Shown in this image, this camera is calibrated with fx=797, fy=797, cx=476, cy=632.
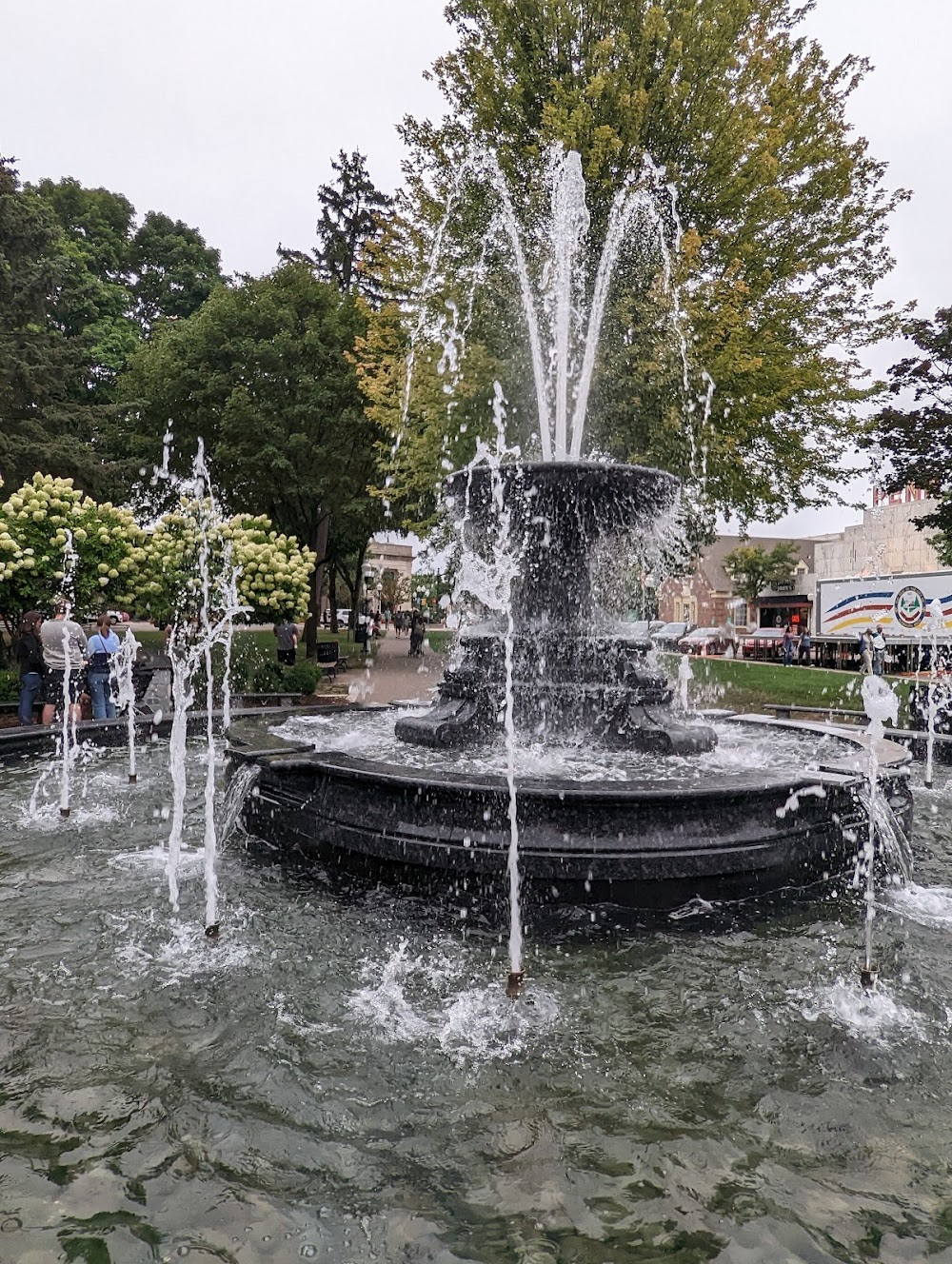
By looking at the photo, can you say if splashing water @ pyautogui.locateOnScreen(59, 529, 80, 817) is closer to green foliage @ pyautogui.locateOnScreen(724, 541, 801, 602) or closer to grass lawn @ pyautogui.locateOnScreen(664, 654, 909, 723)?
grass lawn @ pyautogui.locateOnScreen(664, 654, 909, 723)

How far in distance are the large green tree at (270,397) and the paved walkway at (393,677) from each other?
9.59 ft

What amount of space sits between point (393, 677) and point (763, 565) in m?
46.0

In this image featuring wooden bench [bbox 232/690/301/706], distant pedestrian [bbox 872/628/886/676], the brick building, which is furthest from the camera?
the brick building

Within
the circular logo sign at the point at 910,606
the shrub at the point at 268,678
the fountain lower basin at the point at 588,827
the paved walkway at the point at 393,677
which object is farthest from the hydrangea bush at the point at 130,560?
the circular logo sign at the point at 910,606

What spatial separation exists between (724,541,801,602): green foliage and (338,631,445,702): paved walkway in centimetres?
3608

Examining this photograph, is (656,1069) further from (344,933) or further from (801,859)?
(801,859)

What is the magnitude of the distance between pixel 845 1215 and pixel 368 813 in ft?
11.0

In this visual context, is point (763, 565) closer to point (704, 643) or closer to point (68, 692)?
point (704, 643)

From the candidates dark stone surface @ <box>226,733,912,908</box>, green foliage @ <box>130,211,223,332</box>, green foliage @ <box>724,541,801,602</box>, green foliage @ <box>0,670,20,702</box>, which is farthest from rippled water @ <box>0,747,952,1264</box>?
green foliage @ <box>724,541,801,602</box>

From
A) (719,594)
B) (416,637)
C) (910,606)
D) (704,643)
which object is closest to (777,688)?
(910,606)

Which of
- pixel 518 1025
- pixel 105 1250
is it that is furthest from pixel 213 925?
pixel 105 1250

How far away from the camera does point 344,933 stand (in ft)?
14.2

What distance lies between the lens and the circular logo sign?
2281 centimetres

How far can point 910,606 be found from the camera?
23.2 m
